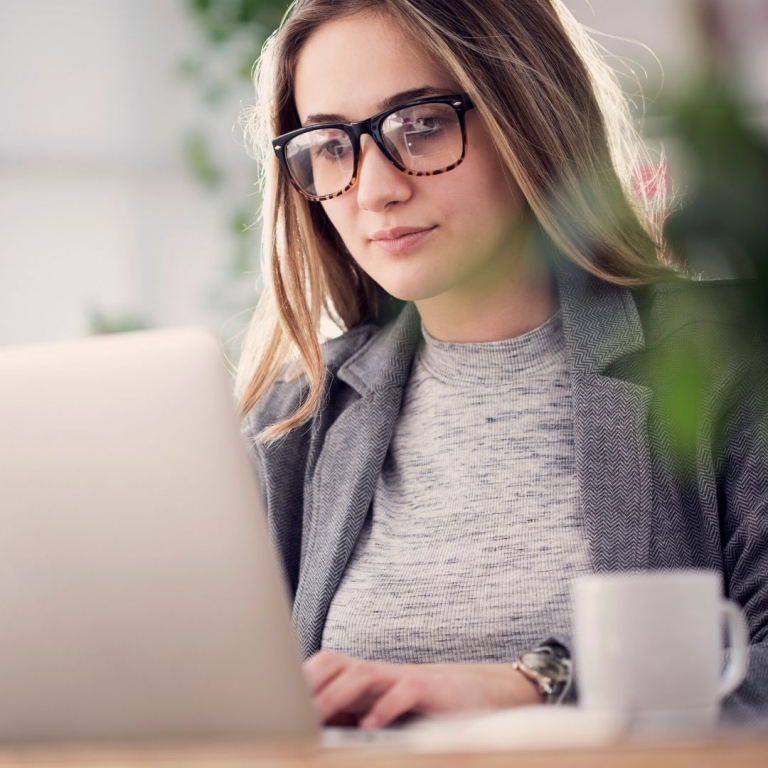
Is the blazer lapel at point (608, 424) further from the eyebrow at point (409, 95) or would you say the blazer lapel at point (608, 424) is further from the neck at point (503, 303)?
the eyebrow at point (409, 95)

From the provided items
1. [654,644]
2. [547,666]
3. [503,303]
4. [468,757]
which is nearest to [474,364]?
[503,303]

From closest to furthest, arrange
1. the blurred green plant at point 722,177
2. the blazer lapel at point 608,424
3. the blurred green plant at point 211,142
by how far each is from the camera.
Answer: the blurred green plant at point 722,177
the blazer lapel at point 608,424
the blurred green plant at point 211,142

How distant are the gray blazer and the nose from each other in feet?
0.87

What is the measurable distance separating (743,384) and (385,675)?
26.2 inches

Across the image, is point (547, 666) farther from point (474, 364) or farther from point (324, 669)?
point (474, 364)

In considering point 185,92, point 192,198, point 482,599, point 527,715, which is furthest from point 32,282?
point 527,715

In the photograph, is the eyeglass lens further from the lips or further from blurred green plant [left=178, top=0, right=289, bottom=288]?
blurred green plant [left=178, top=0, right=289, bottom=288]

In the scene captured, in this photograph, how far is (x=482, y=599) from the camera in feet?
3.91

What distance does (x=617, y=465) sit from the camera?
1.23 metres

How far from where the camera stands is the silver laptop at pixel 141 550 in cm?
58

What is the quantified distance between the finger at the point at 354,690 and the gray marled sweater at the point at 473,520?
42 centimetres

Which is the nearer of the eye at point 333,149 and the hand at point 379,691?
the hand at point 379,691

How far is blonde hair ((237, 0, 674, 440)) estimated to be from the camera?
51.1 inches

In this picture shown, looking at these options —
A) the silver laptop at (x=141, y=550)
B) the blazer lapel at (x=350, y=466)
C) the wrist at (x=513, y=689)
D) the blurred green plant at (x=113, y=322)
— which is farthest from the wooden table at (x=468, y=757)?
the blurred green plant at (x=113, y=322)
